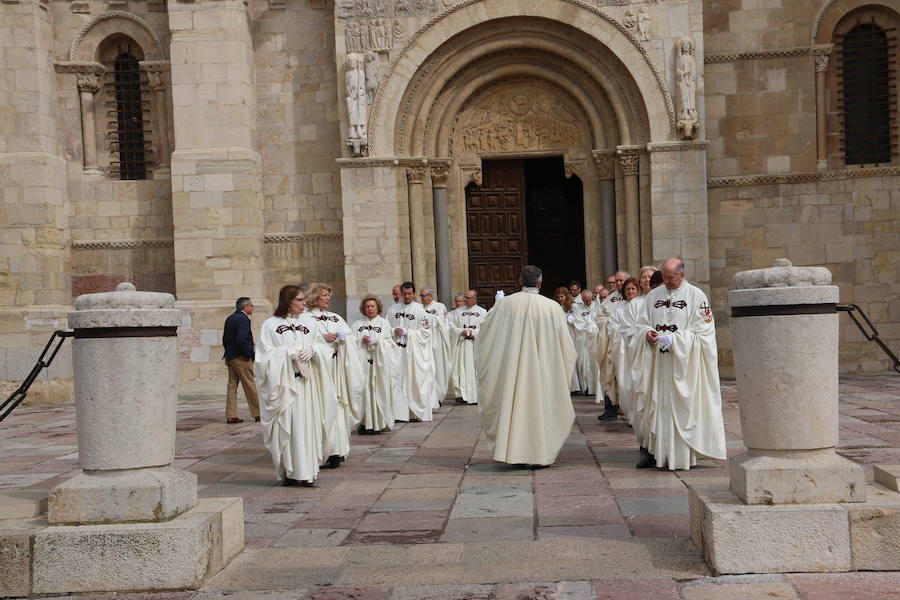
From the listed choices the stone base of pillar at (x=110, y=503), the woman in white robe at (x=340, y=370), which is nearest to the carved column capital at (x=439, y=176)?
the woman in white robe at (x=340, y=370)

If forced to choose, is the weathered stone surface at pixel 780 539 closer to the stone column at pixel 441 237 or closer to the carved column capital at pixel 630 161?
the carved column capital at pixel 630 161

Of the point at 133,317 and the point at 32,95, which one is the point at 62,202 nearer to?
the point at 32,95

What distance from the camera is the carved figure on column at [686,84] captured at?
15367 millimetres

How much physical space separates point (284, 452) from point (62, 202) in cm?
1022

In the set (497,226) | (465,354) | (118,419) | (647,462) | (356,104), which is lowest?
(647,462)

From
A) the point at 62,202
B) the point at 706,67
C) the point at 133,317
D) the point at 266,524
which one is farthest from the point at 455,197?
the point at 133,317

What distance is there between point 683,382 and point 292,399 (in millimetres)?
3327

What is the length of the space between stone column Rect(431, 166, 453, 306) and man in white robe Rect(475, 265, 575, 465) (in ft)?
25.8

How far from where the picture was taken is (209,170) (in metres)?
15.9

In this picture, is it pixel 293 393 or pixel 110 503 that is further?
pixel 293 393

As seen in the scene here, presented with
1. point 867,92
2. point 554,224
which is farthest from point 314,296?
point 867,92

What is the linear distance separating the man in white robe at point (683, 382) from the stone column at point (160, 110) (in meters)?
11.3

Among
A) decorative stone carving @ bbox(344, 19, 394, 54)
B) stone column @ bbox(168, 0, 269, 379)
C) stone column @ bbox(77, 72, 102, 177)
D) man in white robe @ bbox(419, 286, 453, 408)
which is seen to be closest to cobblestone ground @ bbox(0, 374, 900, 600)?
man in white robe @ bbox(419, 286, 453, 408)

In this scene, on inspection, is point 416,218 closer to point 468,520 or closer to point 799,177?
point 799,177
